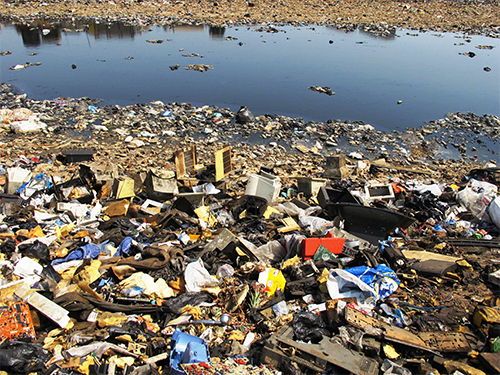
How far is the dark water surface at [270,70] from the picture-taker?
10594 millimetres

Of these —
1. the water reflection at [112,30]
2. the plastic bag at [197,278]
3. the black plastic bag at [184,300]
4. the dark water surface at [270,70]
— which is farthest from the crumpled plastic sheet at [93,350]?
the water reflection at [112,30]

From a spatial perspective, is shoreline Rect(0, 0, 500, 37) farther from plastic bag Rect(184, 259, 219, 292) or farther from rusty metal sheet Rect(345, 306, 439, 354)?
rusty metal sheet Rect(345, 306, 439, 354)

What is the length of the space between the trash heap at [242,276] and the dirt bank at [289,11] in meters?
21.4

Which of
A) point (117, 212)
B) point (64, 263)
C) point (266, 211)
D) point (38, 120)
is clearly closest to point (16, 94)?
point (38, 120)

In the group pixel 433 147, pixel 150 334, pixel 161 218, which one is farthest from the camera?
pixel 433 147

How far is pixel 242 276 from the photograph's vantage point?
367 cm

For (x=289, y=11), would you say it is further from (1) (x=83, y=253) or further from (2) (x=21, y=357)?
(2) (x=21, y=357)

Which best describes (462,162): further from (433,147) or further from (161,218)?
(161,218)

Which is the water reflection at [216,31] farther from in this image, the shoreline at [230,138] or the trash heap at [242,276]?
the trash heap at [242,276]

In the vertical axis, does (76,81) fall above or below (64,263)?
above

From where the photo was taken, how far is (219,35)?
778 inches

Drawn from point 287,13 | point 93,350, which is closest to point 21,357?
point 93,350

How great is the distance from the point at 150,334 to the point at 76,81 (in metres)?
11.8

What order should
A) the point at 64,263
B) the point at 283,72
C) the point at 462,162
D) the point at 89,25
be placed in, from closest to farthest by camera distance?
the point at 64,263 < the point at 462,162 < the point at 283,72 < the point at 89,25
